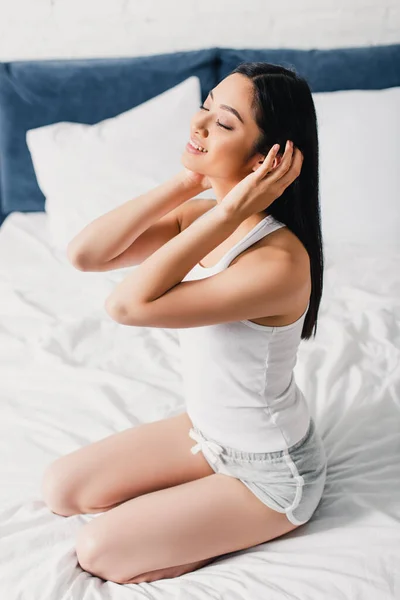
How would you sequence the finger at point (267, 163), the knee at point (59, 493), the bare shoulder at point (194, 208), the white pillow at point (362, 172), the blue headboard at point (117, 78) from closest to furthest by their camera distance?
the finger at point (267, 163), the knee at point (59, 493), the bare shoulder at point (194, 208), the white pillow at point (362, 172), the blue headboard at point (117, 78)

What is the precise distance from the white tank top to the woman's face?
0.35 feet

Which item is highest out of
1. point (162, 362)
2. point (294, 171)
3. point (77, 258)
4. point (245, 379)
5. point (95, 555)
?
point (294, 171)

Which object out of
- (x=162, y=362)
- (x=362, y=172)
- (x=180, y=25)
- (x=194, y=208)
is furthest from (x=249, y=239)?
(x=180, y=25)

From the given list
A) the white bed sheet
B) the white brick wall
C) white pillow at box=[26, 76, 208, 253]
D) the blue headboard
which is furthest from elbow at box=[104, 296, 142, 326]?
the white brick wall

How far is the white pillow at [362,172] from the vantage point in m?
2.27

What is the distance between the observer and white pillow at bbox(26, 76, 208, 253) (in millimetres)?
2305

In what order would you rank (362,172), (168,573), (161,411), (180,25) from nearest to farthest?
(168,573)
(161,411)
(362,172)
(180,25)

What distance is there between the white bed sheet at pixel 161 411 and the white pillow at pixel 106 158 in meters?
0.16

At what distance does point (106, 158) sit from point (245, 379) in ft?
4.29

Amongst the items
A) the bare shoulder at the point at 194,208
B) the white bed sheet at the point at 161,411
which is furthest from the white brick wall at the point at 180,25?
the bare shoulder at the point at 194,208

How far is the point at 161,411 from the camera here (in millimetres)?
1589

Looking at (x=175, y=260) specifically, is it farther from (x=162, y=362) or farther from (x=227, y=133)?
(x=162, y=362)

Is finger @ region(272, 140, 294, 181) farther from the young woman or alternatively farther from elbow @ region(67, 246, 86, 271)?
elbow @ region(67, 246, 86, 271)

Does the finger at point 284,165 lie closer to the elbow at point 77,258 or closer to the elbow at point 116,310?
the elbow at point 116,310
